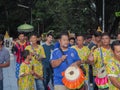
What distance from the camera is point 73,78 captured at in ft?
21.6

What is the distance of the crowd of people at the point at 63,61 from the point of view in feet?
17.9

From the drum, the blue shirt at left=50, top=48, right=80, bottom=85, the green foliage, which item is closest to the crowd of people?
the blue shirt at left=50, top=48, right=80, bottom=85

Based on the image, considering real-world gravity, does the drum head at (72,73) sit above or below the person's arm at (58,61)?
below

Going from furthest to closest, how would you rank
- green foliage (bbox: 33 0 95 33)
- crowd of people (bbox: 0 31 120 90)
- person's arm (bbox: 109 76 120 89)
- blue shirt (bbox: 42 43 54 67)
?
1. green foliage (bbox: 33 0 95 33)
2. blue shirt (bbox: 42 43 54 67)
3. crowd of people (bbox: 0 31 120 90)
4. person's arm (bbox: 109 76 120 89)

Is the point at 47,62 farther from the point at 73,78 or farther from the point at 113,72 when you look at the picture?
the point at 113,72

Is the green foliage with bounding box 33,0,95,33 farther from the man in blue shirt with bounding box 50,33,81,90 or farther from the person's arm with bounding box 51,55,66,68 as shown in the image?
the person's arm with bounding box 51,55,66,68

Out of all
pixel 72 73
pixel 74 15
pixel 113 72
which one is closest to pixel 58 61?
pixel 72 73

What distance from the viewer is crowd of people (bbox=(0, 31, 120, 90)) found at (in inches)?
215

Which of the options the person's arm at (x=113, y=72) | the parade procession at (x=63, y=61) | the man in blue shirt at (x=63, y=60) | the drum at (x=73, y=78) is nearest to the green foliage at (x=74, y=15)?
the parade procession at (x=63, y=61)

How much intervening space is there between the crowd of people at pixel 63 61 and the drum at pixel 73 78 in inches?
5.1

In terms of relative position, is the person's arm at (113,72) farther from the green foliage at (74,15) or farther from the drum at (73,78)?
the green foliage at (74,15)

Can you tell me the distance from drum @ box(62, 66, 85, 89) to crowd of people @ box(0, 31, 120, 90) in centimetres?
13

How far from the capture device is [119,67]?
5.35 m

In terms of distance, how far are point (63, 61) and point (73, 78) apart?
457 mm
